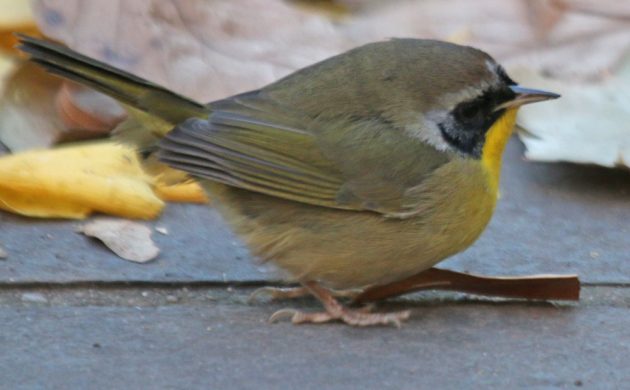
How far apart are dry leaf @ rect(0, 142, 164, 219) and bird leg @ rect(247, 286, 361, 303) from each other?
591 mm

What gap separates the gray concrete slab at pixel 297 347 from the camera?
319 cm

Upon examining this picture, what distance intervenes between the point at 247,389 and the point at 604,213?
A: 174 centimetres

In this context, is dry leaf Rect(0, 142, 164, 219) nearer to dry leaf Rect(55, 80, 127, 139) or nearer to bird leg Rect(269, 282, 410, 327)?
dry leaf Rect(55, 80, 127, 139)

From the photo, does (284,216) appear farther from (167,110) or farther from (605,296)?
(605,296)

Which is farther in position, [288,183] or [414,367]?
[288,183]

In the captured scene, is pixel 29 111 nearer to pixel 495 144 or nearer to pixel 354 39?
pixel 354 39

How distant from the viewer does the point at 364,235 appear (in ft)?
12.0

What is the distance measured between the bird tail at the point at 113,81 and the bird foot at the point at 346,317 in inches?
24.8

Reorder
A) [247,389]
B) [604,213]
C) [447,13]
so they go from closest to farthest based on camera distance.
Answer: [247,389], [604,213], [447,13]

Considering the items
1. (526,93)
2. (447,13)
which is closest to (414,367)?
(526,93)

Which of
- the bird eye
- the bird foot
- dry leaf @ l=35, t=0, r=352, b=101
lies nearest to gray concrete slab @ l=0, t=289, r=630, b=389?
the bird foot

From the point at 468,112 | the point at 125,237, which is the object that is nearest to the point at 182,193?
the point at 125,237

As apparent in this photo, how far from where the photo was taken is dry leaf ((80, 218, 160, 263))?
4008 mm

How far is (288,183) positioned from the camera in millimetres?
3705
